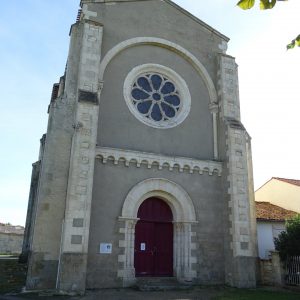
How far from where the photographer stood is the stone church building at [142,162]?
12.3 meters

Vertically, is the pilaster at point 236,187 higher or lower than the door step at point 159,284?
higher

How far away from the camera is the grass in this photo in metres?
11.0

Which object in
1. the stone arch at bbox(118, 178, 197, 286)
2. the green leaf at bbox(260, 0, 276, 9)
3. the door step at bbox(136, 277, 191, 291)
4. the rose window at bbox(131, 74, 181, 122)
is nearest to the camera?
the green leaf at bbox(260, 0, 276, 9)

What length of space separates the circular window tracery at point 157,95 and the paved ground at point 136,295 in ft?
21.7

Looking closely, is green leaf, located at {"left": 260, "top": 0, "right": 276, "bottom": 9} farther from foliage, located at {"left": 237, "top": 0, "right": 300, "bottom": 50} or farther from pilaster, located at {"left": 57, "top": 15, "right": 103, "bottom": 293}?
pilaster, located at {"left": 57, "top": 15, "right": 103, "bottom": 293}

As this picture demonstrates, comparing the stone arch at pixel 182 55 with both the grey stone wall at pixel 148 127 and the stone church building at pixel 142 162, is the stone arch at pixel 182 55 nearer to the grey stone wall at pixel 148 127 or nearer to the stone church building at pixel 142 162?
the stone church building at pixel 142 162

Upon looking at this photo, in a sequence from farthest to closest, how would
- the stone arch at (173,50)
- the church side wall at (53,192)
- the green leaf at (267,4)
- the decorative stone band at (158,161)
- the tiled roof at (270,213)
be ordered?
the tiled roof at (270,213)
the stone arch at (173,50)
the decorative stone band at (158,161)
the church side wall at (53,192)
the green leaf at (267,4)

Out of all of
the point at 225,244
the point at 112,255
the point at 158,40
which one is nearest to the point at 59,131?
the point at 112,255

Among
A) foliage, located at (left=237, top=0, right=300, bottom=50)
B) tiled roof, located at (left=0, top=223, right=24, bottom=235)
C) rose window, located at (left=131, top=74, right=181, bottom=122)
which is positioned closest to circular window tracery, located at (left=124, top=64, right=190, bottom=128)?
rose window, located at (left=131, top=74, right=181, bottom=122)

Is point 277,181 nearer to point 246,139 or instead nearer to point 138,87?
point 246,139

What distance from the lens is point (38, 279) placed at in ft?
38.3

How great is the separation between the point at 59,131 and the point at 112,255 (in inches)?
196

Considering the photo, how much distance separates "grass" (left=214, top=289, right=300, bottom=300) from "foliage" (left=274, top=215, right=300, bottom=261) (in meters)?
1.98

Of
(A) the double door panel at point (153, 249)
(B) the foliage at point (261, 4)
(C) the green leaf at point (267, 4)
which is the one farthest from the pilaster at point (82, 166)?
(C) the green leaf at point (267, 4)
